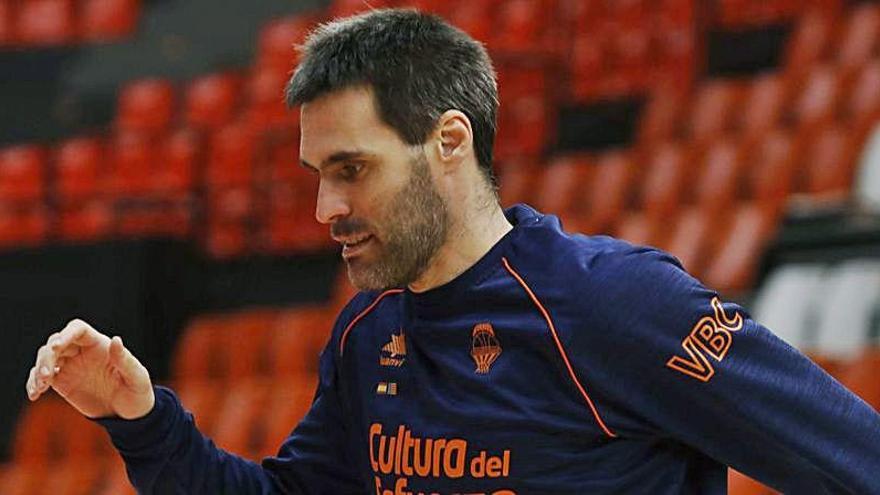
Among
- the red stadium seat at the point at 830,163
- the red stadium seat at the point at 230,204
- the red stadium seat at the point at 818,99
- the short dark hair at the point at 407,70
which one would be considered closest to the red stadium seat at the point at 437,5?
the red stadium seat at the point at 230,204

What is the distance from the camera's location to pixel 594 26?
39.1 ft

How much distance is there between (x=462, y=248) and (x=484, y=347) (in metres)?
0.18

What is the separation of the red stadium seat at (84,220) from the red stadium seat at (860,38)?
5085 millimetres

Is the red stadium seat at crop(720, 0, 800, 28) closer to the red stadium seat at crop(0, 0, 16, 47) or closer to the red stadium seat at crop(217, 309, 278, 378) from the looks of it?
the red stadium seat at crop(217, 309, 278, 378)

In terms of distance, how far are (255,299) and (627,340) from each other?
28.8ft

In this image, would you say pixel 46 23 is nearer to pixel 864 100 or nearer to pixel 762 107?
pixel 762 107

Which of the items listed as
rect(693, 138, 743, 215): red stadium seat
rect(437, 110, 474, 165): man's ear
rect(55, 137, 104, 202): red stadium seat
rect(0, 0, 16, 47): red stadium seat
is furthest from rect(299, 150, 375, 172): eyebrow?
rect(0, 0, 16, 47): red stadium seat

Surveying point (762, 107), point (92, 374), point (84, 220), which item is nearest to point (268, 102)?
point (84, 220)

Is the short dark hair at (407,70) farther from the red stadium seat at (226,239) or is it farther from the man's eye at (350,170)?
the red stadium seat at (226,239)

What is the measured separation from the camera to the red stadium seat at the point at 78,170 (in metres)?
12.1

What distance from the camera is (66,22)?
48.1ft

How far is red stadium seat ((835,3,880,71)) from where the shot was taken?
1020cm

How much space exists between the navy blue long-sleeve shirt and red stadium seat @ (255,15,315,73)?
9544 mm

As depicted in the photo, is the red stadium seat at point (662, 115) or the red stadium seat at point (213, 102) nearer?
the red stadium seat at point (662, 115)
